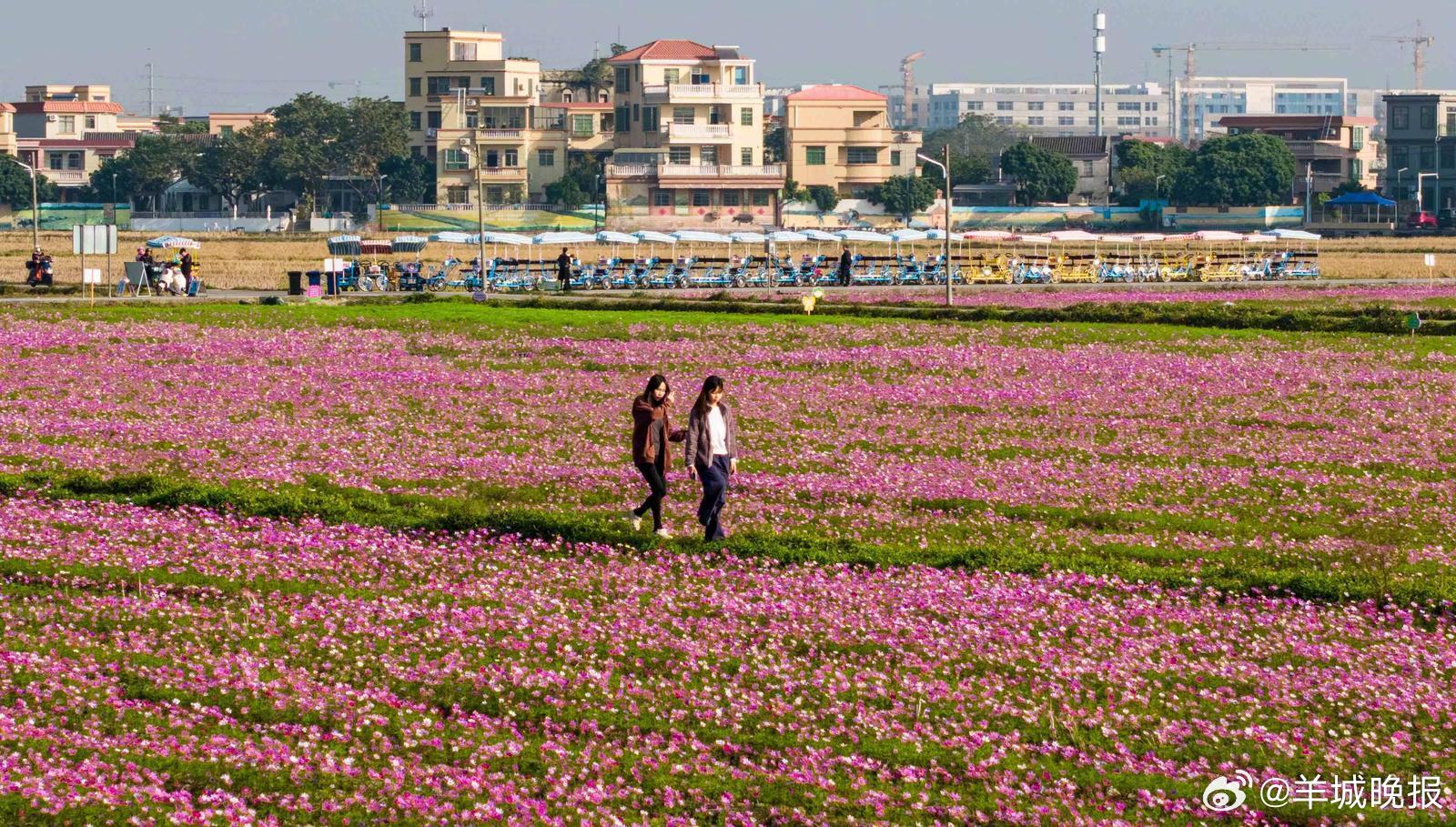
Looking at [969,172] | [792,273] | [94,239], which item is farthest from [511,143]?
[94,239]

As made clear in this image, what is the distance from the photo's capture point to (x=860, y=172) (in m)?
151

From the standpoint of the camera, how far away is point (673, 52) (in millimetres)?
138125

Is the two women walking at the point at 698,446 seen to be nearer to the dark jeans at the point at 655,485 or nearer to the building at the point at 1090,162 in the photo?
the dark jeans at the point at 655,485

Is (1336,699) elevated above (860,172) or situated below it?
below

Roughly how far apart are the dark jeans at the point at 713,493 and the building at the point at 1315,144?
15126cm

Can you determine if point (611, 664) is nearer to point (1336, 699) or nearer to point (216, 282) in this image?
point (1336, 699)

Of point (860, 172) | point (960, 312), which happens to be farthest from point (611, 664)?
point (860, 172)

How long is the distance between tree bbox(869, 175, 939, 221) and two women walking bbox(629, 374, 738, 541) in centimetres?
12874

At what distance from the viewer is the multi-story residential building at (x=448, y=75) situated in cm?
14700

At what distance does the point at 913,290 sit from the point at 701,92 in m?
77.1

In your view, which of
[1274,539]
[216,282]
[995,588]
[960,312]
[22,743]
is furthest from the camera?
[216,282]

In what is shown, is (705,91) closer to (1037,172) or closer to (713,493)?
(1037,172)

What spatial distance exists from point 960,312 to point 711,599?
32002mm

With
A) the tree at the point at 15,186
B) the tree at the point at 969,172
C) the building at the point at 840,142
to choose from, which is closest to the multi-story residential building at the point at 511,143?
the building at the point at 840,142
